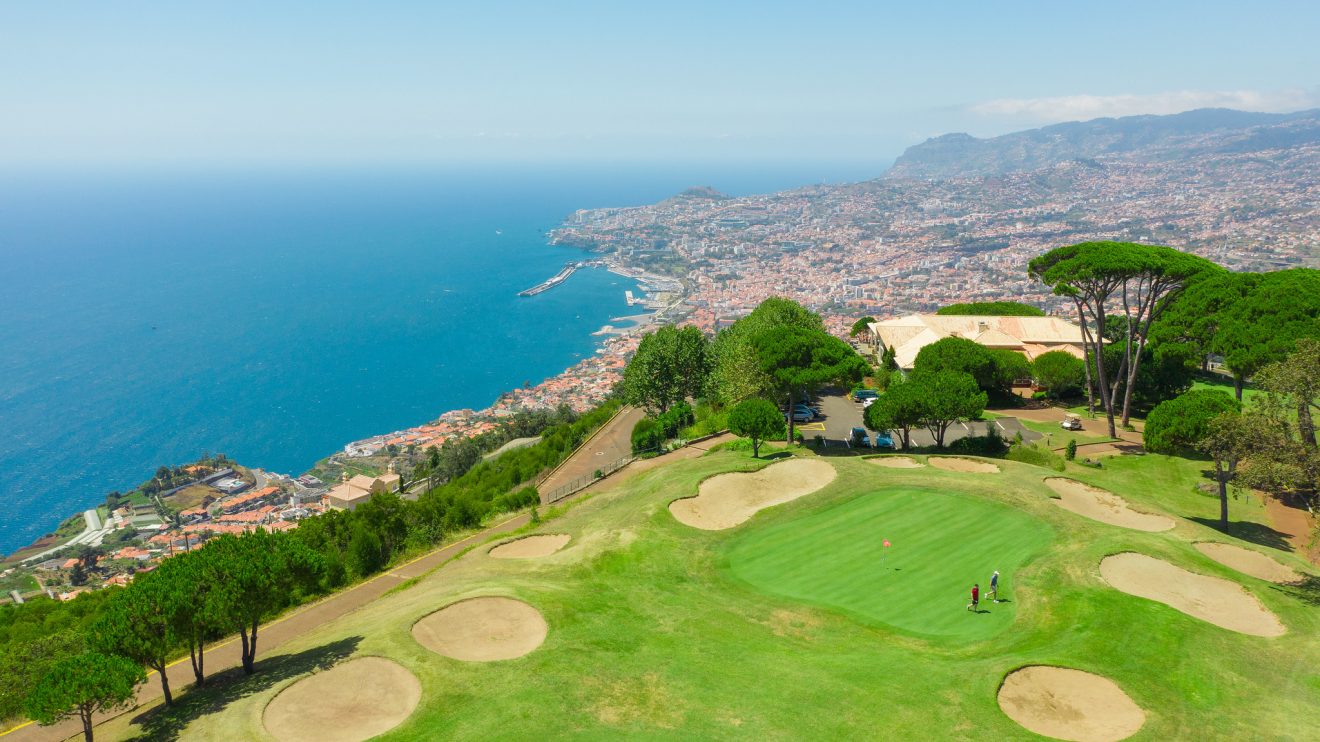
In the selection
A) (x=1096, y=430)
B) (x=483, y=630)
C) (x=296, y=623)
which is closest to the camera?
(x=483, y=630)

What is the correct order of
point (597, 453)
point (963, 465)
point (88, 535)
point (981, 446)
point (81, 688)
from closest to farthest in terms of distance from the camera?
point (81, 688) → point (963, 465) → point (981, 446) → point (597, 453) → point (88, 535)

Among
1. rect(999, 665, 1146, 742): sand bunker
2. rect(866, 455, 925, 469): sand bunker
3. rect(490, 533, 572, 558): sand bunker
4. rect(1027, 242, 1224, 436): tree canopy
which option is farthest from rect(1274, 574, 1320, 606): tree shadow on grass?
rect(490, 533, 572, 558): sand bunker

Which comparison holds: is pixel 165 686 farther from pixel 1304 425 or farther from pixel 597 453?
pixel 1304 425

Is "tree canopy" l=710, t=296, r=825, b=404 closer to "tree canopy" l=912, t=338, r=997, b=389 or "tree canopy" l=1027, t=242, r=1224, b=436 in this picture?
"tree canopy" l=912, t=338, r=997, b=389

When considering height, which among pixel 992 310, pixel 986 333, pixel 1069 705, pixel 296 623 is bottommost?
pixel 296 623

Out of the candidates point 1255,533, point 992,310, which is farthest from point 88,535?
point 992,310
